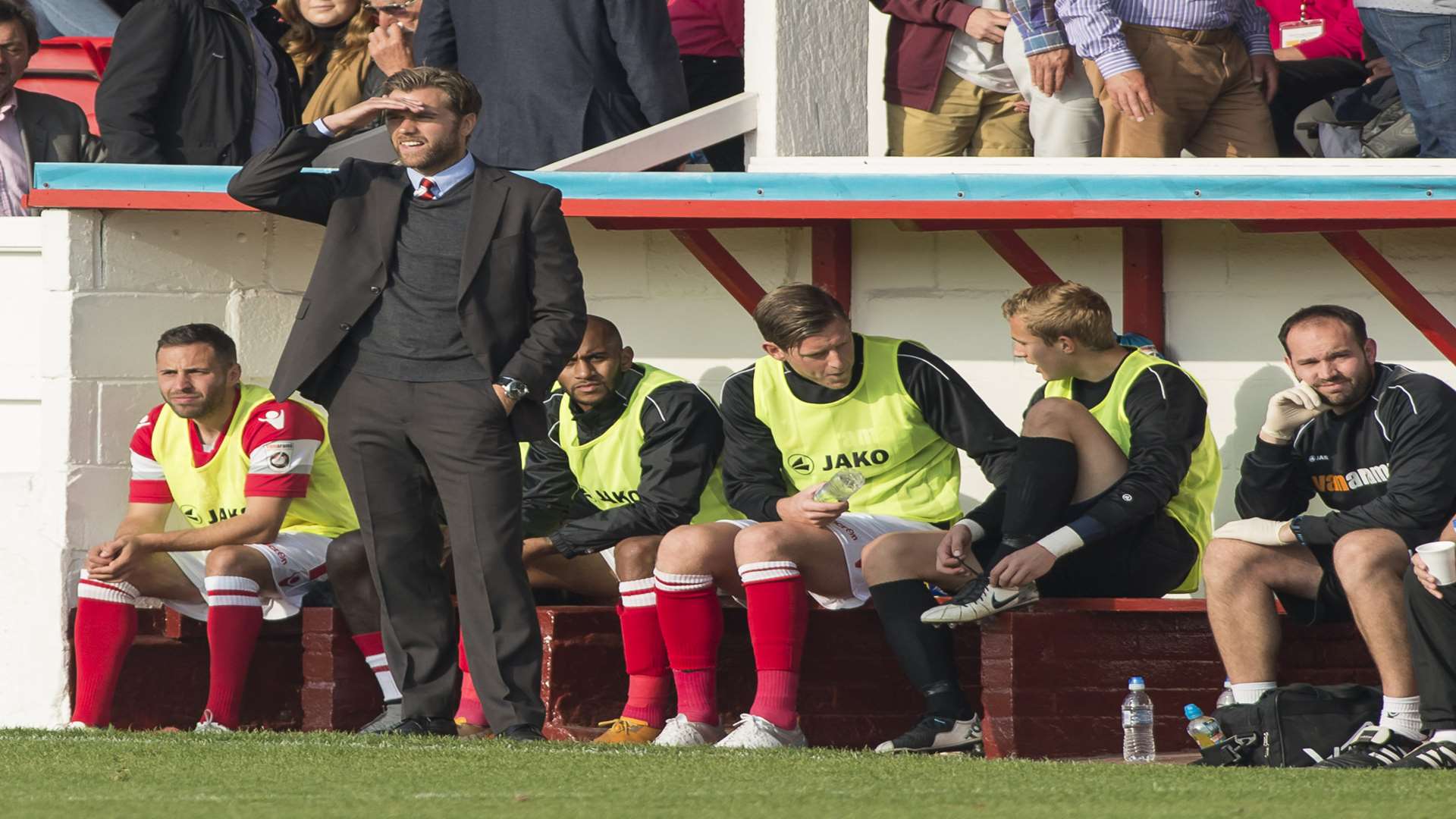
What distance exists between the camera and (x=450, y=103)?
6.00 m

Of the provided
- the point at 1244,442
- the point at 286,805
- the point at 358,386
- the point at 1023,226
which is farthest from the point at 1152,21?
the point at 286,805

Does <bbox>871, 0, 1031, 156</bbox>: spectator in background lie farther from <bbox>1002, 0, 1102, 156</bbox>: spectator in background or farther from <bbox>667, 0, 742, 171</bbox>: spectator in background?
<bbox>667, 0, 742, 171</bbox>: spectator in background

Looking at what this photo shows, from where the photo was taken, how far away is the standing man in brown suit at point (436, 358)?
231 inches

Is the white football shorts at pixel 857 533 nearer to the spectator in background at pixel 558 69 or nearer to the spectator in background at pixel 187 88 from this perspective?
the spectator in background at pixel 558 69

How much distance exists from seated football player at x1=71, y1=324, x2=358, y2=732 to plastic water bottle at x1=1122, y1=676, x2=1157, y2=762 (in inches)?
105

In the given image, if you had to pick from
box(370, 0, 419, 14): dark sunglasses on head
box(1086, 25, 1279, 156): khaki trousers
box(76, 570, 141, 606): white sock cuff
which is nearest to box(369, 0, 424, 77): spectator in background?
box(370, 0, 419, 14): dark sunglasses on head

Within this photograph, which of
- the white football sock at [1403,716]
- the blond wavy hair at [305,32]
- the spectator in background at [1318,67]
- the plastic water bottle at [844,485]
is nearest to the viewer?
the white football sock at [1403,716]

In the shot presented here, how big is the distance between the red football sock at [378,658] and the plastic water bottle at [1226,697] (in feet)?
8.24

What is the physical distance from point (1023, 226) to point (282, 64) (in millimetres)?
Result: 2883

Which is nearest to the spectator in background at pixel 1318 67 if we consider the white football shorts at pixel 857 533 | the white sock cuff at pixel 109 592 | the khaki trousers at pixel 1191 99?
the khaki trousers at pixel 1191 99

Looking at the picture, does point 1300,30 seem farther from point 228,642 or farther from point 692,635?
point 228,642

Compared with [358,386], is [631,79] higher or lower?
higher

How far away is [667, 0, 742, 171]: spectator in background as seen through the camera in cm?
875

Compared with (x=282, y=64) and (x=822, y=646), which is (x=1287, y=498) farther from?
(x=282, y=64)
